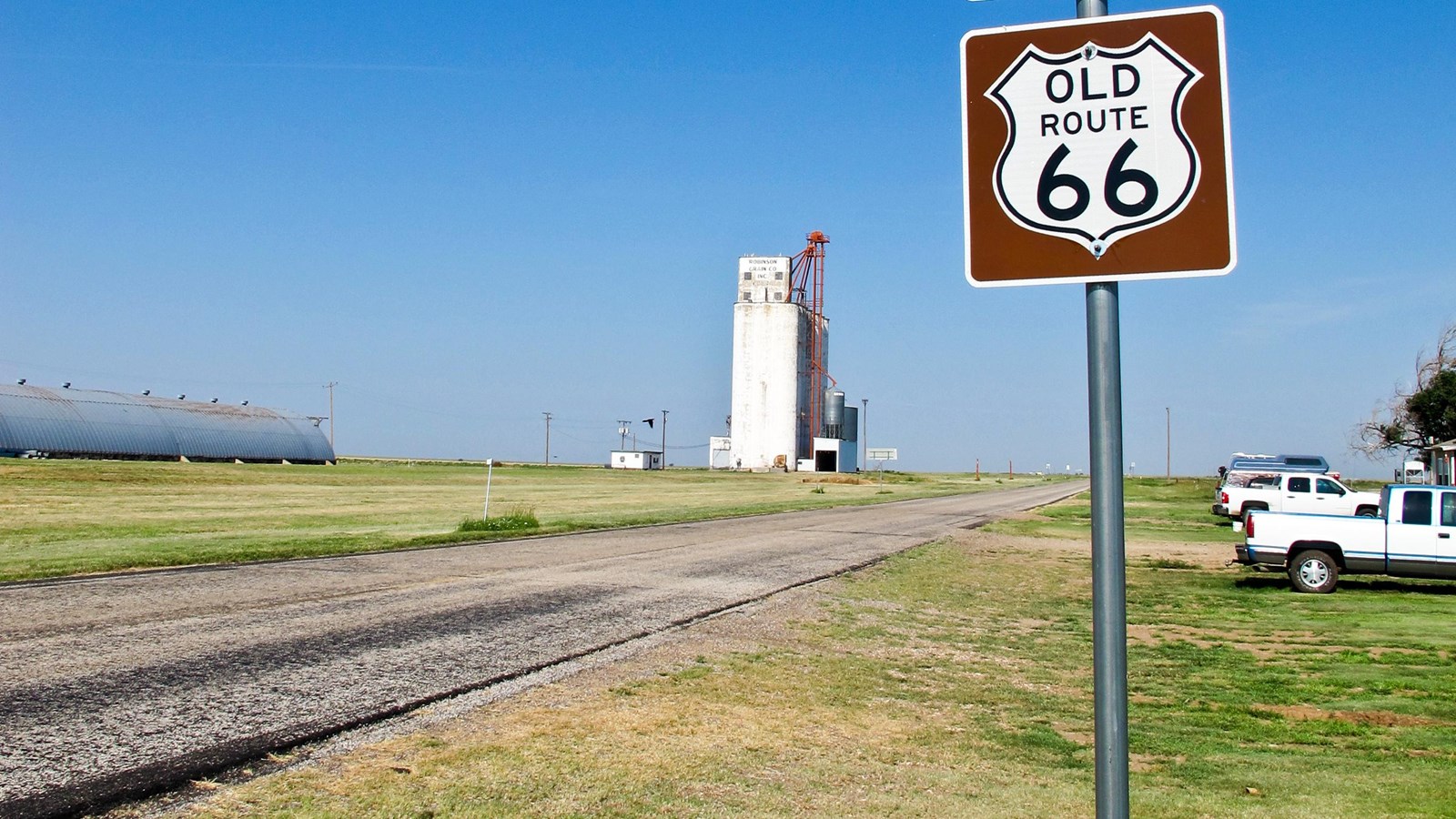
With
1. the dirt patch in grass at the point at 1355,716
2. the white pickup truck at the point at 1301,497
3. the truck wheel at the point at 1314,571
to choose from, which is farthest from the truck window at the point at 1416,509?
the white pickup truck at the point at 1301,497

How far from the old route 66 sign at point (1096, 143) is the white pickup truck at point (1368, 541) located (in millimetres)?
19025

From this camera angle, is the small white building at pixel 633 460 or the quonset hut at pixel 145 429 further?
the small white building at pixel 633 460

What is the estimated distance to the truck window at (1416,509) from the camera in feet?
60.9

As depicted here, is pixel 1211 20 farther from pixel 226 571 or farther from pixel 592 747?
pixel 226 571

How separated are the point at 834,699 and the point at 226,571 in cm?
1130

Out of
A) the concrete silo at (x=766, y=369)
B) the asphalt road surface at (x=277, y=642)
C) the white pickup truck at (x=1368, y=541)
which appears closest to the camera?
the asphalt road surface at (x=277, y=642)

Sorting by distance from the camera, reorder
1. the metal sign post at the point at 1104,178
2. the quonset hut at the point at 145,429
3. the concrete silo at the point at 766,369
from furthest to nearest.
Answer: the concrete silo at the point at 766,369 → the quonset hut at the point at 145,429 → the metal sign post at the point at 1104,178

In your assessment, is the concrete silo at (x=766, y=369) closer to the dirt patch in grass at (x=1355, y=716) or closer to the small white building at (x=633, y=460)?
the small white building at (x=633, y=460)

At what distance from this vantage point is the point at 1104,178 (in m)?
2.64

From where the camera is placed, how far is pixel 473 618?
12.4m

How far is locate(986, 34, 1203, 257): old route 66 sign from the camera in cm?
260

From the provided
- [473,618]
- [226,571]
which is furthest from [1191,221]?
[226,571]

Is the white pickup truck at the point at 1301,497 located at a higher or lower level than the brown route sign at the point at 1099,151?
lower

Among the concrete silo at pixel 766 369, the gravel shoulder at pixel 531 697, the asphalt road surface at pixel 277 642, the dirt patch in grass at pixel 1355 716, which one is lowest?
the dirt patch in grass at pixel 1355 716
